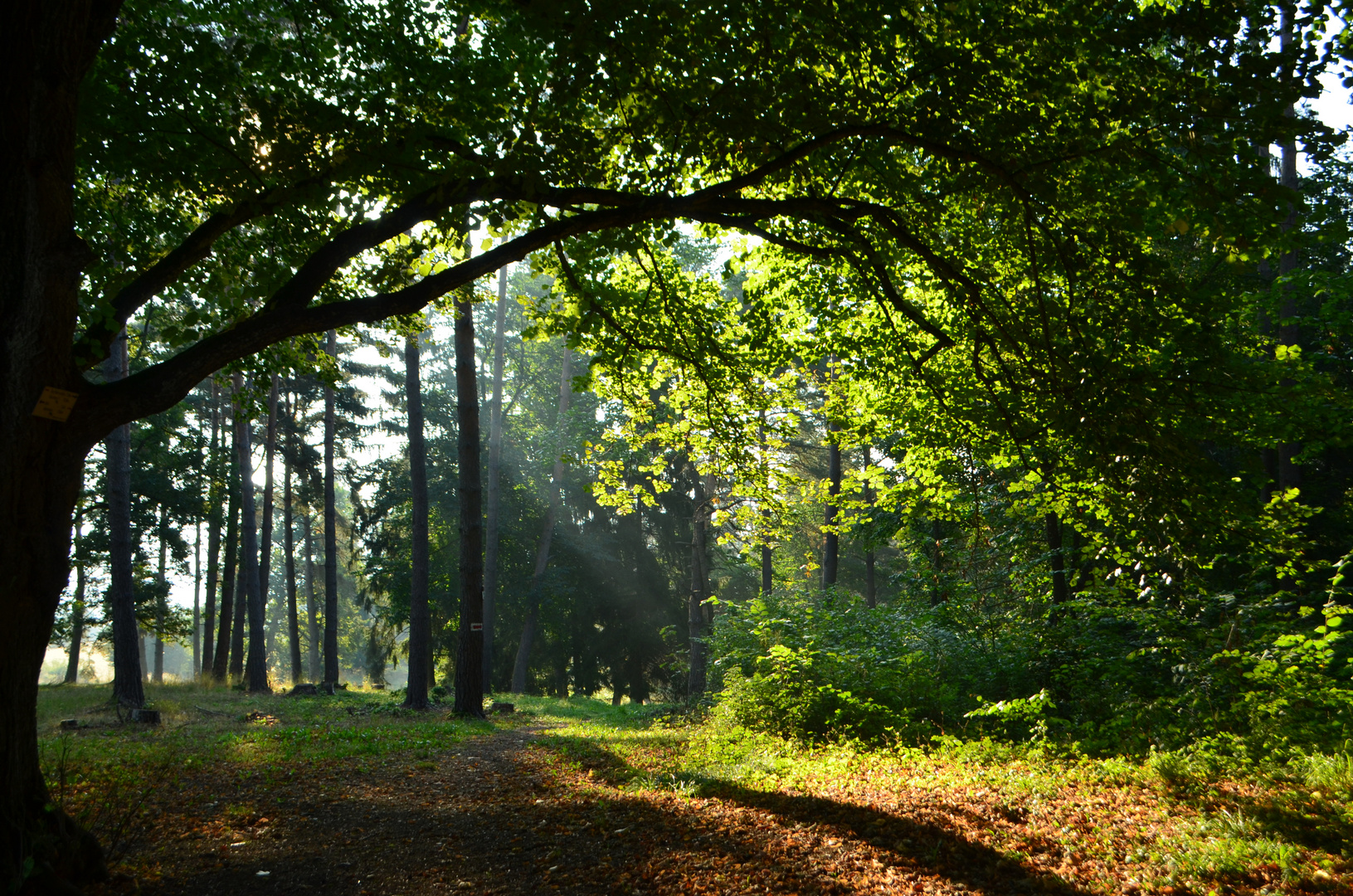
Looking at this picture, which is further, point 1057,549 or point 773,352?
point 1057,549

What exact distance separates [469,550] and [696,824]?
30.1 feet

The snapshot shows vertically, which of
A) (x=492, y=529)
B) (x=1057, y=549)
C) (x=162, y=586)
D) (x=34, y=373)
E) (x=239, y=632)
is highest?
(x=492, y=529)

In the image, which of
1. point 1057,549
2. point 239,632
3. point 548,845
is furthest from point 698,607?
point 239,632

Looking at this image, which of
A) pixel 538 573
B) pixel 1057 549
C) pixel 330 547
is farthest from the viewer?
pixel 538 573

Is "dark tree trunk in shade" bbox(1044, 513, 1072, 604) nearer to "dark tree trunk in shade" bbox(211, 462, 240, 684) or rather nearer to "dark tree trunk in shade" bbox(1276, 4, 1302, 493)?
"dark tree trunk in shade" bbox(1276, 4, 1302, 493)

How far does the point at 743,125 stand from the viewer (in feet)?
17.1

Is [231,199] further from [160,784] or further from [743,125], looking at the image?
[160,784]

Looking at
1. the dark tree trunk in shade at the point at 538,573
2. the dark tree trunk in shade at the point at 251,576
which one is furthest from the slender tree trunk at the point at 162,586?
the dark tree trunk in shade at the point at 538,573

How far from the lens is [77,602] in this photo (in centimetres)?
2581

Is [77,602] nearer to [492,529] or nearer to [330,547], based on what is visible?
[330,547]

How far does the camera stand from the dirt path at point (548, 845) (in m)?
4.63

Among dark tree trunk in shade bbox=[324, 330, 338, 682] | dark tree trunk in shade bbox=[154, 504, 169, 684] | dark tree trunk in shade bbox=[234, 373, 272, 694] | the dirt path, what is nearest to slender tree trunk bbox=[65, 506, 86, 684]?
dark tree trunk in shade bbox=[154, 504, 169, 684]

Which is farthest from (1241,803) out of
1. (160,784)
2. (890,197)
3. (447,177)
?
(160,784)

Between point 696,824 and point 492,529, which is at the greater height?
point 492,529
